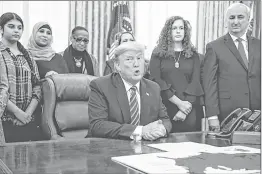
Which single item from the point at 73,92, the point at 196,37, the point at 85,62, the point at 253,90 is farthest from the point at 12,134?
the point at 196,37

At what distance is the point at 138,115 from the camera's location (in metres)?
2.26

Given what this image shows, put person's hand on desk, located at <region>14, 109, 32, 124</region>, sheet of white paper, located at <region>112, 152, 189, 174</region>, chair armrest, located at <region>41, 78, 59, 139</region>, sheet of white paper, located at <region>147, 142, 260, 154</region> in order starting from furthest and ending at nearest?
person's hand on desk, located at <region>14, 109, 32, 124</region>
chair armrest, located at <region>41, 78, 59, 139</region>
sheet of white paper, located at <region>147, 142, 260, 154</region>
sheet of white paper, located at <region>112, 152, 189, 174</region>

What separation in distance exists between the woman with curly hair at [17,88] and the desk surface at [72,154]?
50.0 inches

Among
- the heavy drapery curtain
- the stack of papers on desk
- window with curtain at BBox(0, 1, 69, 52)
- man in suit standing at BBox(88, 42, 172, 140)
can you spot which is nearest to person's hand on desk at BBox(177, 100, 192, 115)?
man in suit standing at BBox(88, 42, 172, 140)

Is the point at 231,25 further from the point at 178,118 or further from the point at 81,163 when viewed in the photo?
the point at 81,163

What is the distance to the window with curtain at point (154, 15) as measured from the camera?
19.3 feet

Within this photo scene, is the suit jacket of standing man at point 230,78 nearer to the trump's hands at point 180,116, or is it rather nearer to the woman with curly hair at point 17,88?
the trump's hands at point 180,116

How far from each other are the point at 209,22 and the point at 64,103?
4.17 metres

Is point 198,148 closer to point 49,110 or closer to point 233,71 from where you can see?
point 49,110

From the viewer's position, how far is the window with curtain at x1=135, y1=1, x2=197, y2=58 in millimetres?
5891

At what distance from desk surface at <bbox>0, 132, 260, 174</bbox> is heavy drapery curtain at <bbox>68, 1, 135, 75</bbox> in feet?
11.8

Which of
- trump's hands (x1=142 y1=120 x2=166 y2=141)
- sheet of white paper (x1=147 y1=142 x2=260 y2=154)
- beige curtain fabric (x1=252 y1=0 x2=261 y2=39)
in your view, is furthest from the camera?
beige curtain fabric (x1=252 y1=0 x2=261 y2=39)

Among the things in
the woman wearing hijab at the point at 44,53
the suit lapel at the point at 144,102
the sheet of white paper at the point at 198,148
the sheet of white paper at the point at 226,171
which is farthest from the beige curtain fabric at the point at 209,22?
the sheet of white paper at the point at 226,171

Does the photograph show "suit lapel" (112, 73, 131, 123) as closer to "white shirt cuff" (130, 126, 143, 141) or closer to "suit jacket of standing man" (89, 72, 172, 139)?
"suit jacket of standing man" (89, 72, 172, 139)
